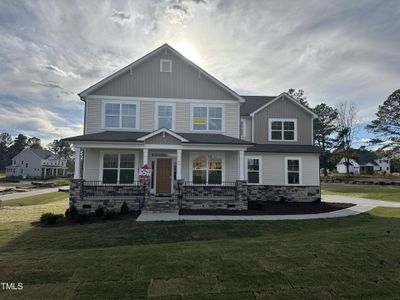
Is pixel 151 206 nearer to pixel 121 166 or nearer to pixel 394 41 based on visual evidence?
pixel 121 166

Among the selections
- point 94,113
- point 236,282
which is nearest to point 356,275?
point 236,282

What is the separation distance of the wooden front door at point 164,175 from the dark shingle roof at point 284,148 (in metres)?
5.76

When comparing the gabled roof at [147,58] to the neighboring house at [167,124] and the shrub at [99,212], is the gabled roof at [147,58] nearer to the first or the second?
the neighboring house at [167,124]

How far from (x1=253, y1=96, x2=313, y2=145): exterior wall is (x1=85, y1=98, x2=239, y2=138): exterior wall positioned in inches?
125

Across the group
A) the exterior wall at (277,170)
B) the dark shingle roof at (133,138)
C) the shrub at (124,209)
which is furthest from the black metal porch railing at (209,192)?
the exterior wall at (277,170)

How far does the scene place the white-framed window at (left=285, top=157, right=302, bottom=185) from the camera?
714 inches

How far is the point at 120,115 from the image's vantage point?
1591 centimetres

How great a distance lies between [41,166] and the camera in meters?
66.8

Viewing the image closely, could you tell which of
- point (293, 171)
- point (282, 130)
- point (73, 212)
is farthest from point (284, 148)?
point (73, 212)

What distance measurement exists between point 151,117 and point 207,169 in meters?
4.63

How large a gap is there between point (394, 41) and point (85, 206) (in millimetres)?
17968

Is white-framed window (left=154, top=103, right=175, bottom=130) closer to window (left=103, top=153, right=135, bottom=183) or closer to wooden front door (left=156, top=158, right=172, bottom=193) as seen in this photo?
wooden front door (left=156, top=158, right=172, bottom=193)

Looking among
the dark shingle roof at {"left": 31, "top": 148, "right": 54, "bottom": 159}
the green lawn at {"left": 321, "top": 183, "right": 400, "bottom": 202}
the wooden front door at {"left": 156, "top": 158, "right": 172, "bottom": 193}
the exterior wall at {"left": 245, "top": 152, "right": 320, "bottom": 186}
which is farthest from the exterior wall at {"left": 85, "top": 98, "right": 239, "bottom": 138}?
the dark shingle roof at {"left": 31, "top": 148, "right": 54, "bottom": 159}

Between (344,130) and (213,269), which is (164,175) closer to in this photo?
(213,269)
